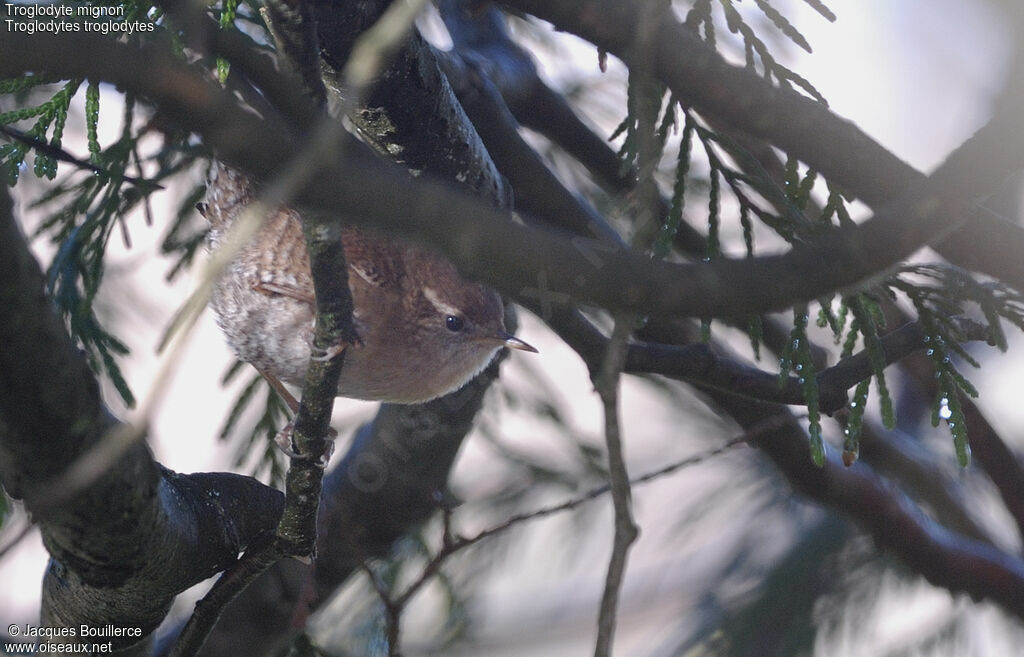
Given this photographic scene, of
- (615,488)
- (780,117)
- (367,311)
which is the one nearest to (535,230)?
(615,488)

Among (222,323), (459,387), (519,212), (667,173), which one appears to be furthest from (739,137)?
(222,323)

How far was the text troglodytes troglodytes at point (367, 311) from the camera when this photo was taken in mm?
2543

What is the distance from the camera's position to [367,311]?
269 cm

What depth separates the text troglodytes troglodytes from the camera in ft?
8.34

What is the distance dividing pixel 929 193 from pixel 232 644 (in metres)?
2.54

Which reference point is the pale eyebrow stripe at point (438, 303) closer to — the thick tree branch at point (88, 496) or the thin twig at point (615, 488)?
the thick tree branch at point (88, 496)

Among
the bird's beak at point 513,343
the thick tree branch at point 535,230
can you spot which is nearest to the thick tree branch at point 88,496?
the thick tree branch at point 535,230

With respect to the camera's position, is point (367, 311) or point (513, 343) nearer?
point (367, 311)

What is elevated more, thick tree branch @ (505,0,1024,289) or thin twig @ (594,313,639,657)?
thick tree branch @ (505,0,1024,289)

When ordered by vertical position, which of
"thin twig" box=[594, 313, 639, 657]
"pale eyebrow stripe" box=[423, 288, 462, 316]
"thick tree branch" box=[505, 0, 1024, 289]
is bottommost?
"thin twig" box=[594, 313, 639, 657]

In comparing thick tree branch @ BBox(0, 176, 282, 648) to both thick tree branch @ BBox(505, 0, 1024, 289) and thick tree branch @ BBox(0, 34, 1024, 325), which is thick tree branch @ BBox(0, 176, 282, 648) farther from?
thick tree branch @ BBox(505, 0, 1024, 289)

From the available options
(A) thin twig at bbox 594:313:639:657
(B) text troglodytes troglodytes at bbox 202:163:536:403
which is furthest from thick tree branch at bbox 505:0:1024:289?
(B) text troglodytes troglodytes at bbox 202:163:536:403

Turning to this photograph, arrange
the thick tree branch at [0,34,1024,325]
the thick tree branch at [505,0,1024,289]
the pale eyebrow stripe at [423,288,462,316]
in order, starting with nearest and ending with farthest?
1. the thick tree branch at [0,34,1024,325]
2. the thick tree branch at [505,0,1024,289]
3. the pale eyebrow stripe at [423,288,462,316]

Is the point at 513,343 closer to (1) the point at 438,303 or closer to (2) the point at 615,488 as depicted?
(1) the point at 438,303
